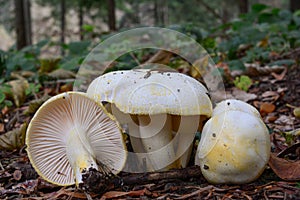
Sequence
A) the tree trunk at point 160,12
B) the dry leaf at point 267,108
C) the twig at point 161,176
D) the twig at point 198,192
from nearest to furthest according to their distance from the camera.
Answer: the twig at point 198,192 → the twig at point 161,176 → the dry leaf at point 267,108 → the tree trunk at point 160,12

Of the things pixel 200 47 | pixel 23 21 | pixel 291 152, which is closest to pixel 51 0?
pixel 23 21

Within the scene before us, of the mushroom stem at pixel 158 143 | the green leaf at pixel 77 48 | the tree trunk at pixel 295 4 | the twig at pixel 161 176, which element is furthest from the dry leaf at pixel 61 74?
the tree trunk at pixel 295 4

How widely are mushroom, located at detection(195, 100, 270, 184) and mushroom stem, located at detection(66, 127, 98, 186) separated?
2.20ft

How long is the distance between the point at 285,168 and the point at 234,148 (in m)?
0.41

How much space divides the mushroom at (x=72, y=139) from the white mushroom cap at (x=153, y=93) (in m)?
0.14

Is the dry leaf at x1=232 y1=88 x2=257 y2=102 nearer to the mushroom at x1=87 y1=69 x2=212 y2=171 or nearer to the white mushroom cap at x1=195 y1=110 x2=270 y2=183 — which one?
the mushroom at x1=87 y1=69 x2=212 y2=171

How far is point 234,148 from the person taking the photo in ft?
6.37

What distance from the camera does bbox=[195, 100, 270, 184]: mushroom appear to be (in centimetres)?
194

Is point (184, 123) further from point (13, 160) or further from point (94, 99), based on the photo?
point (13, 160)

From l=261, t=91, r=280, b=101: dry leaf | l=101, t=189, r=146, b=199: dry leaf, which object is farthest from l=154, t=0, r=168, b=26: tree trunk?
l=101, t=189, r=146, b=199: dry leaf

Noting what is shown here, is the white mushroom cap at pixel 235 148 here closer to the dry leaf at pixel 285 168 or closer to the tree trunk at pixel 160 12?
the dry leaf at pixel 285 168

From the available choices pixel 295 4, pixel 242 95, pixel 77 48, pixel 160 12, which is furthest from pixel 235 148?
pixel 160 12

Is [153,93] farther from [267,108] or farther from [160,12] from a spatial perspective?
[160,12]

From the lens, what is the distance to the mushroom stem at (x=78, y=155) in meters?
2.07
